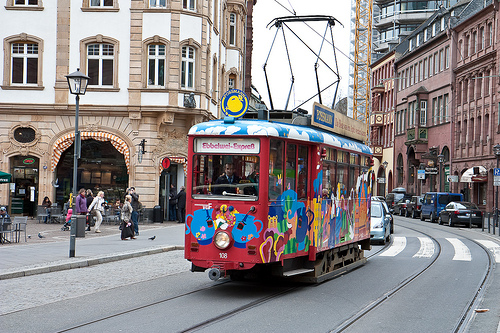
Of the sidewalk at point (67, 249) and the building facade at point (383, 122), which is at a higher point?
the building facade at point (383, 122)

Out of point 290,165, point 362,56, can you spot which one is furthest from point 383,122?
point 290,165

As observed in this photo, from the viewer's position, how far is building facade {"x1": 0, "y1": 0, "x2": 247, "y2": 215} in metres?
33.6

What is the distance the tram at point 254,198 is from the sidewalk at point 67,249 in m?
4.62

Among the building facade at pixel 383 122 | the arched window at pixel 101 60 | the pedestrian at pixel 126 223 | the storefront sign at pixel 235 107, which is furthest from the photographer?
the building facade at pixel 383 122

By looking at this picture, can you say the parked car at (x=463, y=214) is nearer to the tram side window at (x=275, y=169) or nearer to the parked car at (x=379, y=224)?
the parked car at (x=379, y=224)

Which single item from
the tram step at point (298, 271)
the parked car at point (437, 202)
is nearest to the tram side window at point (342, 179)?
the tram step at point (298, 271)

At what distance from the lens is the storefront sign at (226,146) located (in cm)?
1179

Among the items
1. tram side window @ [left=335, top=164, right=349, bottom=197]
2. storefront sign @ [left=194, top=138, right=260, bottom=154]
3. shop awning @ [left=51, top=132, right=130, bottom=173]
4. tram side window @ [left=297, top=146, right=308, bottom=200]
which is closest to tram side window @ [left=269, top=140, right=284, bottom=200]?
storefront sign @ [left=194, top=138, right=260, bottom=154]

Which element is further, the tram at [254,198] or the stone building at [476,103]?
the stone building at [476,103]

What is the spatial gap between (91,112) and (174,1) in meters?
6.21

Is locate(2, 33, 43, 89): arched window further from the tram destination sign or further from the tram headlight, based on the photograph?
the tram headlight

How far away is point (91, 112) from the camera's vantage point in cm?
3378

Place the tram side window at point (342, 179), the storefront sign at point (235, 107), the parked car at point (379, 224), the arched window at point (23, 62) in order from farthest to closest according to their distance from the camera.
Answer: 1. the arched window at point (23, 62)
2. the parked car at point (379, 224)
3. the tram side window at point (342, 179)
4. the storefront sign at point (235, 107)

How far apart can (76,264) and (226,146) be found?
6225mm
